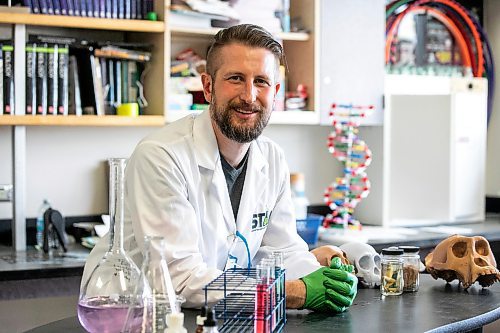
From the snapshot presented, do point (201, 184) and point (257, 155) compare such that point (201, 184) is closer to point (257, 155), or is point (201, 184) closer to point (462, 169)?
point (257, 155)

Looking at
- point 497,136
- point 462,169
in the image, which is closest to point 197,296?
point 462,169

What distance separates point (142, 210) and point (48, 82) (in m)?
1.50

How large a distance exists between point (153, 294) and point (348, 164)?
8.98 feet

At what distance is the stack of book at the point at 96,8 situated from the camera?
3.61 m

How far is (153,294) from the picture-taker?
1.69 metres

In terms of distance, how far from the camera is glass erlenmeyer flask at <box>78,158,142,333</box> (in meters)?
1.78

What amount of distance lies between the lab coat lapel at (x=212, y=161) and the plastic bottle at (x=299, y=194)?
170 cm

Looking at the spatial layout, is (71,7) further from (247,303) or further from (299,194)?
(247,303)

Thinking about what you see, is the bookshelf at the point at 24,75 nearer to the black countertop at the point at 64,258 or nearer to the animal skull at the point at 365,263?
the black countertop at the point at 64,258

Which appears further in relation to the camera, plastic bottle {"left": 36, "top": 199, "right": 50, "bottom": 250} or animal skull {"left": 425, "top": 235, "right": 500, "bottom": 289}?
plastic bottle {"left": 36, "top": 199, "right": 50, "bottom": 250}

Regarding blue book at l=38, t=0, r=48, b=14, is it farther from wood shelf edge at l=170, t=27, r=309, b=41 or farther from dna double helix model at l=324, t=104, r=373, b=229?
dna double helix model at l=324, t=104, r=373, b=229

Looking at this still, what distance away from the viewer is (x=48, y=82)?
11.9 ft

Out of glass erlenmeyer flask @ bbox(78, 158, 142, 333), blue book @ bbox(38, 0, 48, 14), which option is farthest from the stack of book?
glass erlenmeyer flask @ bbox(78, 158, 142, 333)

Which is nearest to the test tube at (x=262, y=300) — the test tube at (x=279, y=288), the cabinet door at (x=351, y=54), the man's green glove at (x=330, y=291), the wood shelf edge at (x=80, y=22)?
the test tube at (x=279, y=288)
